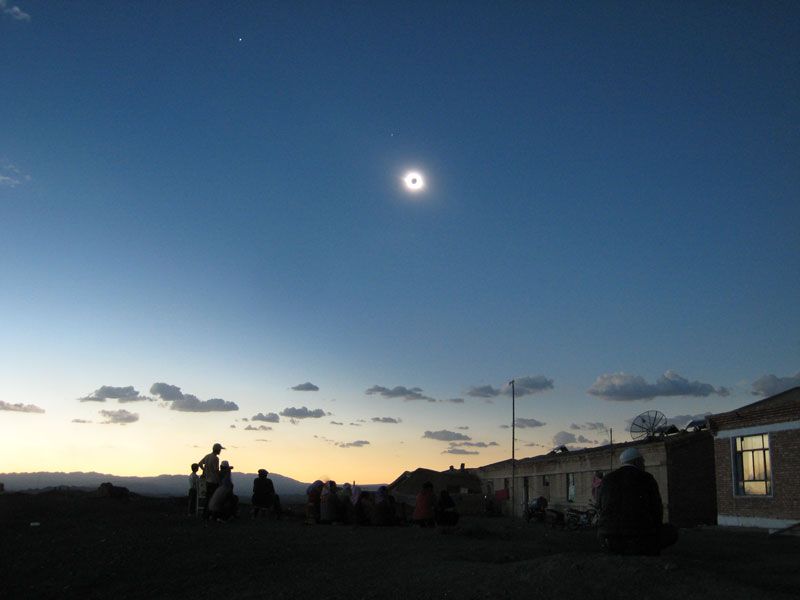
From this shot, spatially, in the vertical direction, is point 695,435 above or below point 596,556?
above

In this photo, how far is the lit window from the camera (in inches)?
883

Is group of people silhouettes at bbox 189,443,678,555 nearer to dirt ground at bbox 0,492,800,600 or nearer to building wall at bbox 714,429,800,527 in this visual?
dirt ground at bbox 0,492,800,600

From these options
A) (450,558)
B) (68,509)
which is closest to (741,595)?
(450,558)

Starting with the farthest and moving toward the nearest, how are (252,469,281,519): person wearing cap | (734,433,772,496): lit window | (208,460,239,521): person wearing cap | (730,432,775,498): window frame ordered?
(734,433,772,496): lit window < (730,432,775,498): window frame < (252,469,281,519): person wearing cap < (208,460,239,521): person wearing cap

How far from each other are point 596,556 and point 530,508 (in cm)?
2138

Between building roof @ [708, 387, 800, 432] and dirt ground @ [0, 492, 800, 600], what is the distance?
485 cm

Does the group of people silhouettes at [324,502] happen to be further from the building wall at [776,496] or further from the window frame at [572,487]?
the window frame at [572,487]

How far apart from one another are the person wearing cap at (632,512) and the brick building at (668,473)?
21.5 meters

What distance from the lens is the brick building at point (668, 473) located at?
29.0 meters

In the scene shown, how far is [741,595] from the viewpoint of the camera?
700 cm

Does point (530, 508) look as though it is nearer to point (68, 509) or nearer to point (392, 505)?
point (392, 505)

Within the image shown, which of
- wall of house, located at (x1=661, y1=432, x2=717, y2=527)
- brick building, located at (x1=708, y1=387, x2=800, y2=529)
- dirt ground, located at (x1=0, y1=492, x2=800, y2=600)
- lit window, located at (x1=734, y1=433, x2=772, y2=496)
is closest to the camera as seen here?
dirt ground, located at (x1=0, y1=492, x2=800, y2=600)

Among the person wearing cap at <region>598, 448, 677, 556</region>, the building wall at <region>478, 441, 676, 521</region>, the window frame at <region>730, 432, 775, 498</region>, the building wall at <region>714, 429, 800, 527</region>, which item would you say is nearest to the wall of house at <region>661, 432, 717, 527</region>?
the building wall at <region>478, 441, 676, 521</region>

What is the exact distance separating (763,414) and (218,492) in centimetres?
1670
